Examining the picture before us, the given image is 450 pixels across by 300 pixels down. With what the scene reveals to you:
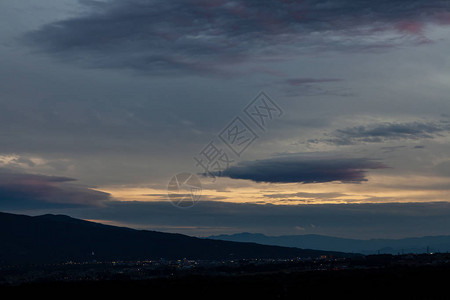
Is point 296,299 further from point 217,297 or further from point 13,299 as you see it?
point 13,299

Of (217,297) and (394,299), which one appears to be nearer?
(394,299)

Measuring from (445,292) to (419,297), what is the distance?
11307mm

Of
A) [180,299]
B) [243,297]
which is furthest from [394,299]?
[180,299]

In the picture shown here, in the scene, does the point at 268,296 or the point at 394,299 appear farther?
the point at 268,296

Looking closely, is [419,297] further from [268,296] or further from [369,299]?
[268,296]

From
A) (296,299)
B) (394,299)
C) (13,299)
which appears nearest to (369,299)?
(394,299)

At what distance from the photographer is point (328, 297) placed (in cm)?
19275

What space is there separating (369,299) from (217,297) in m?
52.0

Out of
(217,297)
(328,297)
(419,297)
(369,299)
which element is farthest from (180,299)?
(419,297)

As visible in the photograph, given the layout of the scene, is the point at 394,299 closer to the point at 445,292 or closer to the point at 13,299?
the point at 445,292

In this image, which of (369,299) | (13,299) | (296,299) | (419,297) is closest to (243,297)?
(296,299)

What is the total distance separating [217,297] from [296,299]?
99.0 feet

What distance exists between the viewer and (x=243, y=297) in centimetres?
19738

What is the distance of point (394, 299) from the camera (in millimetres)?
181625
